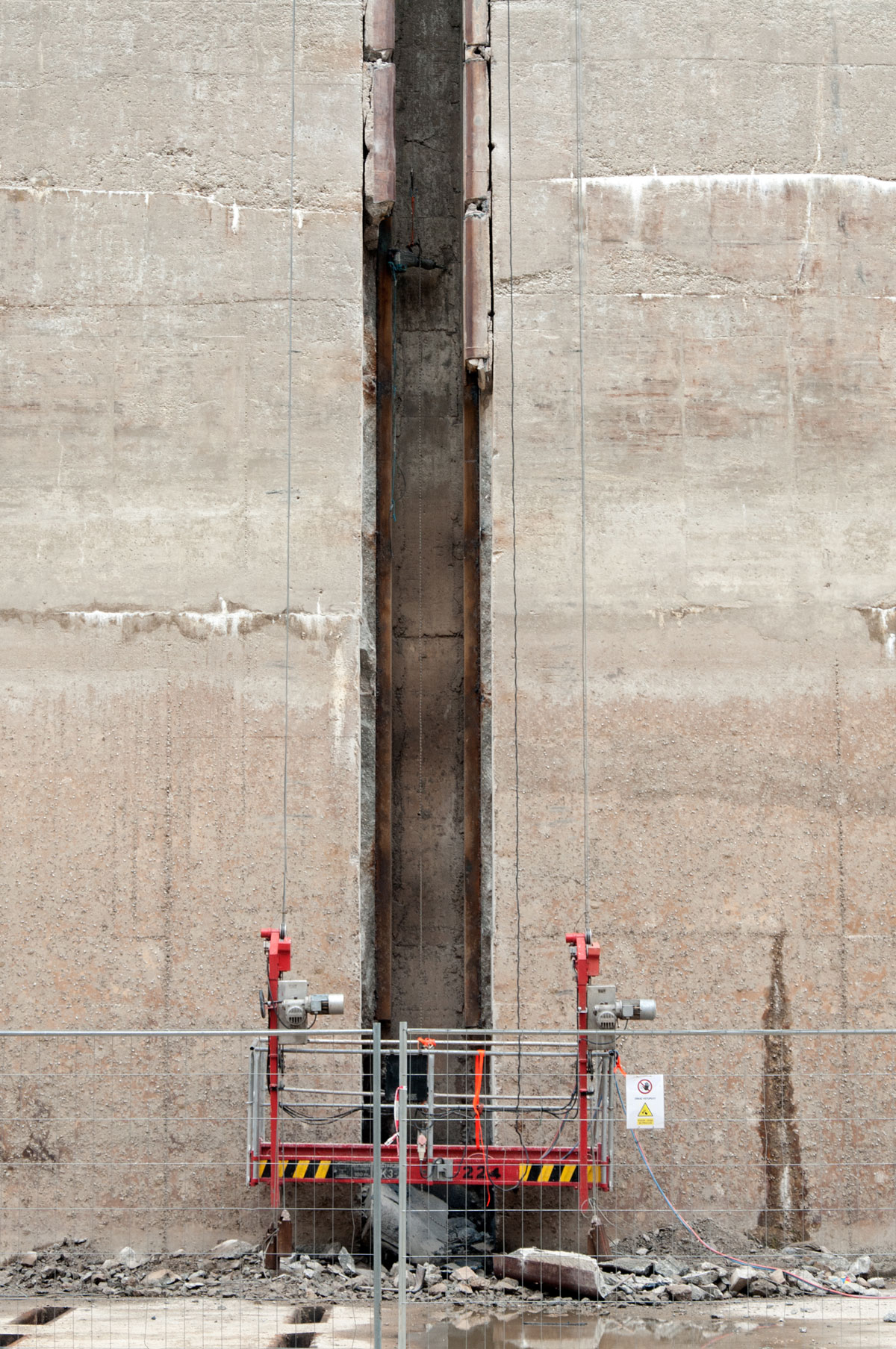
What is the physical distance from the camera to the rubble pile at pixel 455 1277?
7.74m

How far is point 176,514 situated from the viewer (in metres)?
9.37

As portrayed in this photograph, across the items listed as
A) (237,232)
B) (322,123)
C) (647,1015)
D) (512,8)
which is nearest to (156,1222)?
(647,1015)

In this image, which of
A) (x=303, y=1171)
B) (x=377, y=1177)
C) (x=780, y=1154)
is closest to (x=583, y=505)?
(x=780, y=1154)

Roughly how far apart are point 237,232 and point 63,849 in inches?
175

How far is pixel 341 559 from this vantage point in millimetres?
9344

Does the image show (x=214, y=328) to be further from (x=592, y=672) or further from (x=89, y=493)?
(x=592, y=672)

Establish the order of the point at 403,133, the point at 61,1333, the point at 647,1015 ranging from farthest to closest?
the point at 403,133 → the point at 647,1015 → the point at 61,1333

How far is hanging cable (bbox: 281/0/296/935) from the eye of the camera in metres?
9.16

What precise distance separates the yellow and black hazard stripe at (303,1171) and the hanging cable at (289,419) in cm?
146

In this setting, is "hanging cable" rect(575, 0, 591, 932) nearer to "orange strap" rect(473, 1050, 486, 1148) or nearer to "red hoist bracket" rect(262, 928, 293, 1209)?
"orange strap" rect(473, 1050, 486, 1148)

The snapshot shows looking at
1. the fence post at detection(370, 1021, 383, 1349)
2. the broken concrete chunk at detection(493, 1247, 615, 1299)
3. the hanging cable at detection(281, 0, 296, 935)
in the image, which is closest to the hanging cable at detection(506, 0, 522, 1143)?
the broken concrete chunk at detection(493, 1247, 615, 1299)

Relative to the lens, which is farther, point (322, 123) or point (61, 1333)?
point (322, 123)

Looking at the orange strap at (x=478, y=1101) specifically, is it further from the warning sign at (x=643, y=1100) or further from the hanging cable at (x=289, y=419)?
the hanging cable at (x=289, y=419)

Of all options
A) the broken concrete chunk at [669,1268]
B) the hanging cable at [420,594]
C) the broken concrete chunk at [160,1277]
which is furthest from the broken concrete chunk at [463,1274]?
the hanging cable at [420,594]
